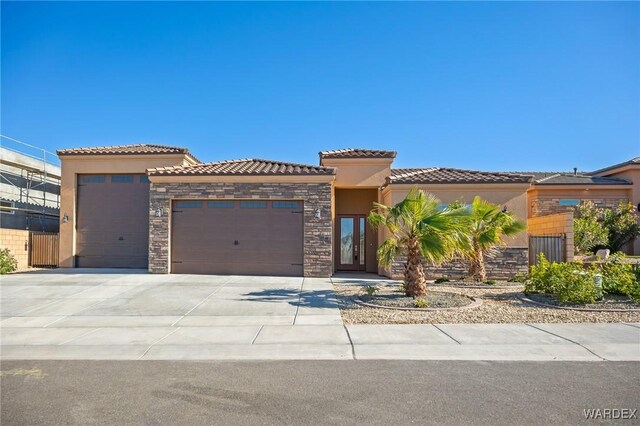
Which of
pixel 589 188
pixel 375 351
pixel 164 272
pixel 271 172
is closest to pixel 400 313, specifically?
pixel 375 351

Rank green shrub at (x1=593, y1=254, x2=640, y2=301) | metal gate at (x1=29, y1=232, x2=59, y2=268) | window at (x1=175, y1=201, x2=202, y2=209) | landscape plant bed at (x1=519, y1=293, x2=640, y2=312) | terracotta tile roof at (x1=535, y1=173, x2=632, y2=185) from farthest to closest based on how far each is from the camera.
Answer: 1. terracotta tile roof at (x1=535, y1=173, x2=632, y2=185)
2. metal gate at (x1=29, y1=232, x2=59, y2=268)
3. window at (x1=175, y1=201, x2=202, y2=209)
4. green shrub at (x1=593, y1=254, x2=640, y2=301)
5. landscape plant bed at (x1=519, y1=293, x2=640, y2=312)

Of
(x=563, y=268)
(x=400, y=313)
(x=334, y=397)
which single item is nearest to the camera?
(x=334, y=397)

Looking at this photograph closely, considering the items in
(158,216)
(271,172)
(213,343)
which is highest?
(271,172)

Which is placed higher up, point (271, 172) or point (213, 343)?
point (271, 172)

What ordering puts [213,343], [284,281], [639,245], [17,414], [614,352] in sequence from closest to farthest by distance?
[17,414] → [614,352] → [213,343] → [284,281] → [639,245]

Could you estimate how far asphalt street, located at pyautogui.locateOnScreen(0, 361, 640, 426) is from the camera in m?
4.24

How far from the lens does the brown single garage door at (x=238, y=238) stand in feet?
51.0

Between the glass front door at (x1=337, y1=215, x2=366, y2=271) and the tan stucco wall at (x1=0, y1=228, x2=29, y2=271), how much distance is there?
1329cm

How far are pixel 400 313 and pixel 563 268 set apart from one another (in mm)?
4908

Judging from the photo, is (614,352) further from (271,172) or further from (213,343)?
(271,172)

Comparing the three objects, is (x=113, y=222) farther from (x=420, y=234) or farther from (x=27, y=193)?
(x=420, y=234)

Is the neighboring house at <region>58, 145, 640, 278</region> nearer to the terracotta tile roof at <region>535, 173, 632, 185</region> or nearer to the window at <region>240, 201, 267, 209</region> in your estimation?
the window at <region>240, 201, 267, 209</region>

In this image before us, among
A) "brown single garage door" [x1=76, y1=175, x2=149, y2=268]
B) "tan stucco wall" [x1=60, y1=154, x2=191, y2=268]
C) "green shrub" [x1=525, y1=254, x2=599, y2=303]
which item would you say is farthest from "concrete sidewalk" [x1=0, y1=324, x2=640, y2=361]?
"tan stucco wall" [x1=60, y1=154, x2=191, y2=268]

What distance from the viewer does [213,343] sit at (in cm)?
702
